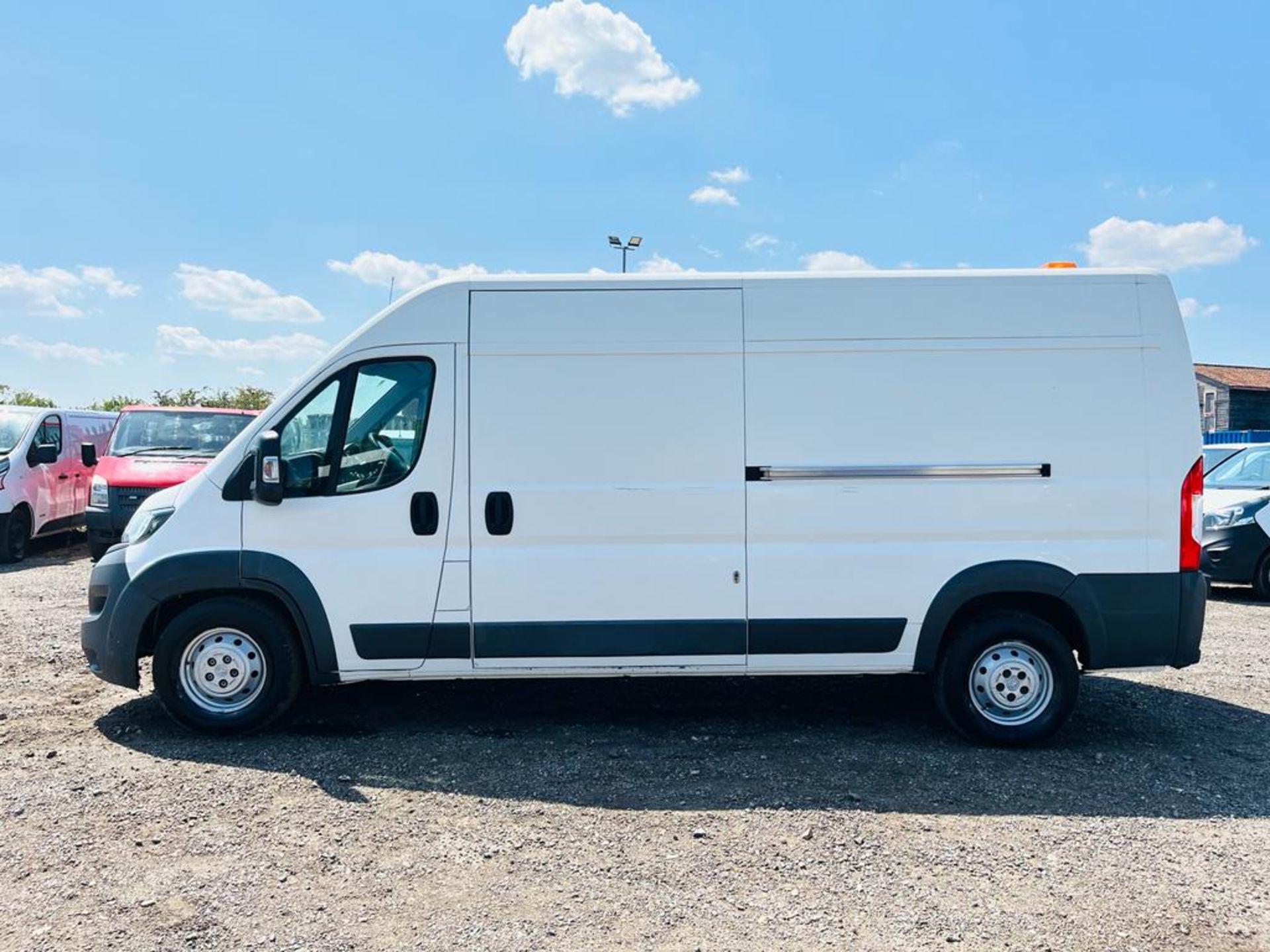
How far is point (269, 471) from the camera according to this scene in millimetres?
4719

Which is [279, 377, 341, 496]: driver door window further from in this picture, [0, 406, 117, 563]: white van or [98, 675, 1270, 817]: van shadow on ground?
[0, 406, 117, 563]: white van

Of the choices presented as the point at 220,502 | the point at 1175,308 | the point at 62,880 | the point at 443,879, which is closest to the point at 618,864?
the point at 443,879

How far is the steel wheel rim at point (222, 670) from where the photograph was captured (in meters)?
4.93

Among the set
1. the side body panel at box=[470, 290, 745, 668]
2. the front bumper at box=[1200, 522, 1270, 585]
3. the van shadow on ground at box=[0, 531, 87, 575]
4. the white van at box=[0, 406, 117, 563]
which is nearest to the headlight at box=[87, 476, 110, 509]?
the van shadow on ground at box=[0, 531, 87, 575]

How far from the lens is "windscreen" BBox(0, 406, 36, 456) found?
1184 cm

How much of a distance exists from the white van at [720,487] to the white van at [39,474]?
8.30m

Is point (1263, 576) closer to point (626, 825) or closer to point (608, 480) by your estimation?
point (608, 480)

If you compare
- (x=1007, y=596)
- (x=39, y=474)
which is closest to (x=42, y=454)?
(x=39, y=474)

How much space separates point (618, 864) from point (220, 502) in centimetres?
281

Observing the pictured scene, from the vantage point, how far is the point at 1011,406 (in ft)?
15.7

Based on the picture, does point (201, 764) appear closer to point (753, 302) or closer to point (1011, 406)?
point (753, 302)

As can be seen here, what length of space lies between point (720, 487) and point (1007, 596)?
1.66 metres

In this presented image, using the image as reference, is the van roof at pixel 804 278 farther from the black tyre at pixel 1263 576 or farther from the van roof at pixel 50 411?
the van roof at pixel 50 411

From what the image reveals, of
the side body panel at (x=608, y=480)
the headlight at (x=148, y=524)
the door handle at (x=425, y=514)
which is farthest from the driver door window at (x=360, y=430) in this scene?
the headlight at (x=148, y=524)
